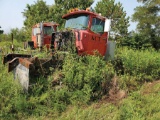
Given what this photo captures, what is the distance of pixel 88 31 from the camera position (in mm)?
8875

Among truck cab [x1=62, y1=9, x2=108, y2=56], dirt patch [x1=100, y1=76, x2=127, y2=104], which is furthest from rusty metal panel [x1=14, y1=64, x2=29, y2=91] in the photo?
truck cab [x1=62, y1=9, x2=108, y2=56]

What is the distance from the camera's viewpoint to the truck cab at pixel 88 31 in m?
8.56

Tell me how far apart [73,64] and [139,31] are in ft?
50.9

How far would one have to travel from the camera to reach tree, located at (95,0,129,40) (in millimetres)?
25020

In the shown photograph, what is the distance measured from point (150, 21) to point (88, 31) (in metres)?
13.3

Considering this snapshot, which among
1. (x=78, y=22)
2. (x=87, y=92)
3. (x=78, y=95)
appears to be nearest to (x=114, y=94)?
(x=87, y=92)

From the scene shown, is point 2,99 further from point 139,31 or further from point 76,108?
point 139,31

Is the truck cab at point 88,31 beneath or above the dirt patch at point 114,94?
above

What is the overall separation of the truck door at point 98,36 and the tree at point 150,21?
12.1 meters

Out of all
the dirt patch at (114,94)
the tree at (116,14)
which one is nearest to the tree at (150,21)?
the tree at (116,14)

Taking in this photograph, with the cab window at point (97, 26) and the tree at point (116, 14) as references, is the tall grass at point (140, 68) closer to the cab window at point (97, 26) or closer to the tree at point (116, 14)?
the cab window at point (97, 26)

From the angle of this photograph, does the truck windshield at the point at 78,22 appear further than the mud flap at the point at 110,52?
No

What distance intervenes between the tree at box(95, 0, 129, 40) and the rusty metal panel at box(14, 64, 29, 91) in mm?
18421

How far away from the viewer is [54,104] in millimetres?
6496
